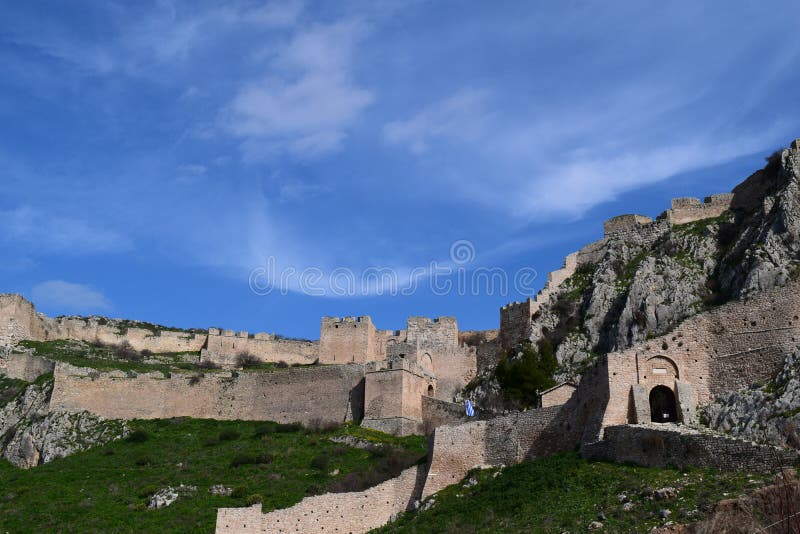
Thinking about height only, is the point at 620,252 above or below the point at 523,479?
above

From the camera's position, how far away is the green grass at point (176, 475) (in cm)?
3628

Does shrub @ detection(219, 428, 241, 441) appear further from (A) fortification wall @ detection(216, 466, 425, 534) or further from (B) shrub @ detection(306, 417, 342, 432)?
(A) fortification wall @ detection(216, 466, 425, 534)

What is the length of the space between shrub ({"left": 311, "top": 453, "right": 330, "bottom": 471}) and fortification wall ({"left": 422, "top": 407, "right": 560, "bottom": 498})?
7256 mm

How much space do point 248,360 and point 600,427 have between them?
1664 inches

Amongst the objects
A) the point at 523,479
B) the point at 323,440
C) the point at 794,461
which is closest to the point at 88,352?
the point at 323,440

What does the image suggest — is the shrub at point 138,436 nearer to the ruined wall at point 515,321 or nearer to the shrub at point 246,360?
the shrub at point 246,360

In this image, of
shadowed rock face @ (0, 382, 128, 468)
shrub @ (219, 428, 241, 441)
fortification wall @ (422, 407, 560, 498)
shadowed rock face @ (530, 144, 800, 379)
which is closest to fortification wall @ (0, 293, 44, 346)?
shadowed rock face @ (0, 382, 128, 468)

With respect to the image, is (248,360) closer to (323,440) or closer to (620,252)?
(323,440)

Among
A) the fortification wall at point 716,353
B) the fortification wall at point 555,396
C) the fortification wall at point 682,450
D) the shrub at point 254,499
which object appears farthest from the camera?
the shrub at point 254,499

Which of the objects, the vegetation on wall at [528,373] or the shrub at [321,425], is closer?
the vegetation on wall at [528,373]

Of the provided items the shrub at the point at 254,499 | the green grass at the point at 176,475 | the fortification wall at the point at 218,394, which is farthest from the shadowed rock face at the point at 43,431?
the shrub at the point at 254,499

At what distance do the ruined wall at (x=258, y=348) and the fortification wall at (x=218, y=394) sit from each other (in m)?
14.1

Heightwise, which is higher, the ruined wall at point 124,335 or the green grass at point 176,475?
the ruined wall at point 124,335

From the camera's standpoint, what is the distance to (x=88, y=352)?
65438mm
